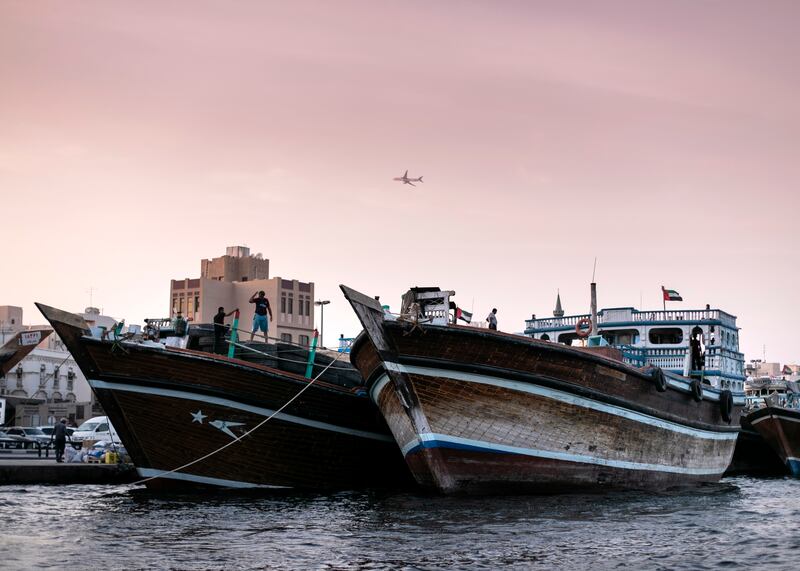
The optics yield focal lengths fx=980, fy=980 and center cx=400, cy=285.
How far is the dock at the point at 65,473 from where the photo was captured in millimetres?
23156

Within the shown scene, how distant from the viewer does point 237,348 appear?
78.8 feet

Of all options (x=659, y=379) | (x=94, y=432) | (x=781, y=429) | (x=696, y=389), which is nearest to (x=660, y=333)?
(x=781, y=429)

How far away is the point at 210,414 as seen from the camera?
19984mm

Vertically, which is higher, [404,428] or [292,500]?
[404,428]

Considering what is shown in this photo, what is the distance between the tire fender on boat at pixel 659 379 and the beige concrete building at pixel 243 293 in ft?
190

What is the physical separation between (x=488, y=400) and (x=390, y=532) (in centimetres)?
450

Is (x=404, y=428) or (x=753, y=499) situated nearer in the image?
(x=404, y=428)

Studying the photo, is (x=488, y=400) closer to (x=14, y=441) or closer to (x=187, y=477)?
(x=187, y=477)

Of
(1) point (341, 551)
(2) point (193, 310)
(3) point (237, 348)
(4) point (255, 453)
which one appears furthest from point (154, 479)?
(2) point (193, 310)

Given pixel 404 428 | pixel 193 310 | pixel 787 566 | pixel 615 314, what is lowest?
pixel 787 566

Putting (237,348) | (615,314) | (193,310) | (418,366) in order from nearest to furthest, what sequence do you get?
(418,366) < (237,348) < (615,314) < (193,310)

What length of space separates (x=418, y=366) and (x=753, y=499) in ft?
30.7

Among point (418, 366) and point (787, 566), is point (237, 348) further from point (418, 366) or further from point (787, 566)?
point (787, 566)

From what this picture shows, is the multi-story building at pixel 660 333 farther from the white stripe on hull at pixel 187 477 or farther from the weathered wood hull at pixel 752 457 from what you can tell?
the white stripe on hull at pixel 187 477
